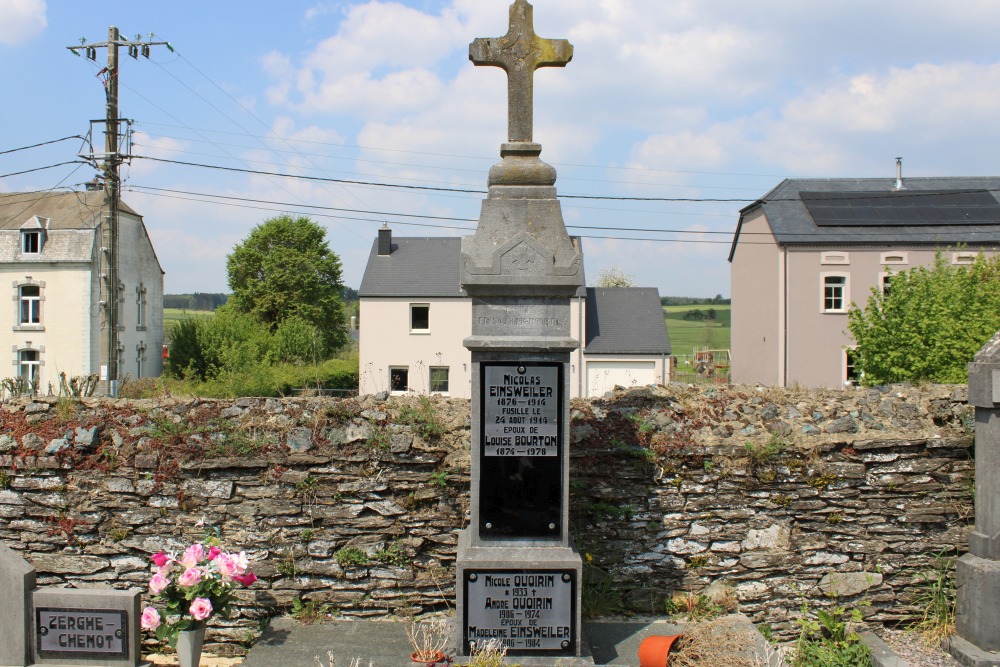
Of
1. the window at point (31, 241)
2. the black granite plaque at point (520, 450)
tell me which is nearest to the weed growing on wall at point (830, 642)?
the black granite plaque at point (520, 450)

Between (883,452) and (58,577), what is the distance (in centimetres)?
702

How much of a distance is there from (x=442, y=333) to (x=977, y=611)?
95.5ft

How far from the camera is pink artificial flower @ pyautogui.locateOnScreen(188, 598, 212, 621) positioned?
17.4 feet

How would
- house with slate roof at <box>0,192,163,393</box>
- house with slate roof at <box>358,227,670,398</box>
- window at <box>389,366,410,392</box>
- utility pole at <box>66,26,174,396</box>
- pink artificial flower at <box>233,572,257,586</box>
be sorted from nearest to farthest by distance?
pink artificial flower at <box>233,572,257,586</box>, utility pole at <box>66,26,174,396</box>, house with slate roof at <box>358,227,670,398</box>, house with slate roof at <box>0,192,163,393</box>, window at <box>389,366,410,392</box>

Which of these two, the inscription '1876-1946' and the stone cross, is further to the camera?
the stone cross

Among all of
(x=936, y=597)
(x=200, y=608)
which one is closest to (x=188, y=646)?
(x=200, y=608)

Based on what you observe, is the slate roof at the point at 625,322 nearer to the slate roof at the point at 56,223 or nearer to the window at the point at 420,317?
the window at the point at 420,317

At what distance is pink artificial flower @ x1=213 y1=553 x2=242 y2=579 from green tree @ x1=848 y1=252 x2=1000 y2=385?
46.9 ft

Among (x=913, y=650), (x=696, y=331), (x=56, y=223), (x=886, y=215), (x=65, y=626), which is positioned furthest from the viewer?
(x=696, y=331)

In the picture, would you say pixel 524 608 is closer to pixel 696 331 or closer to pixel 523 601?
pixel 523 601

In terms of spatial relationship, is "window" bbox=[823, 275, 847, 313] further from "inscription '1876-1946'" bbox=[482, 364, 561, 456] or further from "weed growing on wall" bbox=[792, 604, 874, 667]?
"inscription '1876-1946'" bbox=[482, 364, 561, 456]

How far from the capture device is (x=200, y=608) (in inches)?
209

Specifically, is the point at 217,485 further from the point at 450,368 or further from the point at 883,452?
the point at 450,368

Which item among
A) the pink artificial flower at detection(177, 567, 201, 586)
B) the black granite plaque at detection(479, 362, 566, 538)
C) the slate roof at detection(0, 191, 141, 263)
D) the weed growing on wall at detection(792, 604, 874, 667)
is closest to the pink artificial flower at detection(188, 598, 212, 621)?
the pink artificial flower at detection(177, 567, 201, 586)
